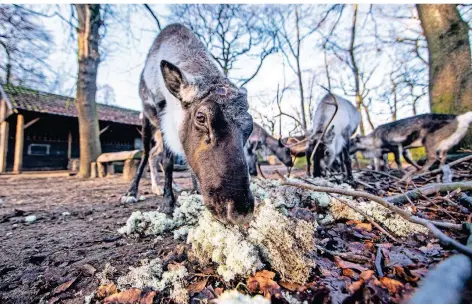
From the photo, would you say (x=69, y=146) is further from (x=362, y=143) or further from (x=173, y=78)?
(x=362, y=143)

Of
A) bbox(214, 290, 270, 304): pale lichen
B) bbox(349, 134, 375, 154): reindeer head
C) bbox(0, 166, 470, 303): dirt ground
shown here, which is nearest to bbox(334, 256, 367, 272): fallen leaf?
bbox(0, 166, 470, 303): dirt ground

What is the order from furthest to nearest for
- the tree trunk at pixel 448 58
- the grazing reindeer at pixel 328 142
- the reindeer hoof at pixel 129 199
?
the grazing reindeer at pixel 328 142, the tree trunk at pixel 448 58, the reindeer hoof at pixel 129 199

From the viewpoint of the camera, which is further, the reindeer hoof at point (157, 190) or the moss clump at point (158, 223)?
the reindeer hoof at point (157, 190)

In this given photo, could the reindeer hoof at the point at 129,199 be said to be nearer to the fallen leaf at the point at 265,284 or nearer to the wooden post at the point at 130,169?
the fallen leaf at the point at 265,284

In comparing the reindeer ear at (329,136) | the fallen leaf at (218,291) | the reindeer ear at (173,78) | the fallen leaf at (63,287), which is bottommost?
the fallen leaf at (63,287)

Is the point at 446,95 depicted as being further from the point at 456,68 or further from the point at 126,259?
the point at 126,259

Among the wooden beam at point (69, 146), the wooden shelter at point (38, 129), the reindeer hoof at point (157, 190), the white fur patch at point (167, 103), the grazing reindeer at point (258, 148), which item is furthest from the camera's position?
the wooden beam at point (69, 146)

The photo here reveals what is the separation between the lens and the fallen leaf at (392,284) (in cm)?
110

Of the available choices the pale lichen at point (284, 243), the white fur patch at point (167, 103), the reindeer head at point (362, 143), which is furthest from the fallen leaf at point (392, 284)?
the reindeer head at point (362, 143)

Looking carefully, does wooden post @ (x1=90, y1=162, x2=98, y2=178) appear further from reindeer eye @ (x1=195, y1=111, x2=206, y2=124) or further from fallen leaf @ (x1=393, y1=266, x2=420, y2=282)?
fallen leaf @ (x1=393, y1=266, x2=420, y2=282)

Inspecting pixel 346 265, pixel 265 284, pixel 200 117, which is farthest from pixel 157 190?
pixel 346 265

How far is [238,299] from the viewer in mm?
1075

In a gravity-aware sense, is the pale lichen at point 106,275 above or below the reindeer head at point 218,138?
below

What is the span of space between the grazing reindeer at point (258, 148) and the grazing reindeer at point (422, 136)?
3.51m
